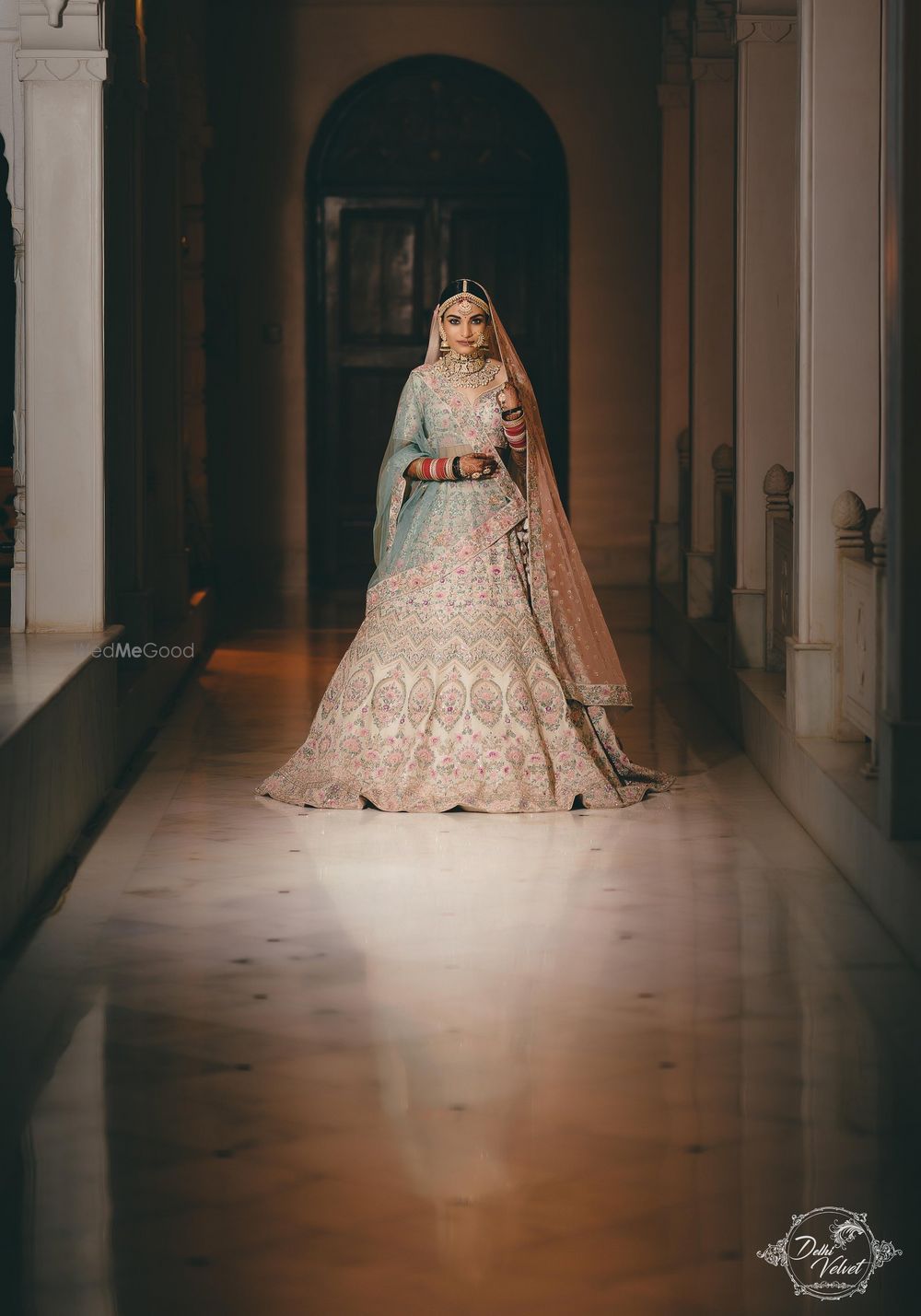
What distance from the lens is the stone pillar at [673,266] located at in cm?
1160

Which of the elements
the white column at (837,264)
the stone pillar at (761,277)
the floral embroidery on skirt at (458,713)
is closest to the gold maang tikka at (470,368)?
the floral embroidery on skirt at (458,713)

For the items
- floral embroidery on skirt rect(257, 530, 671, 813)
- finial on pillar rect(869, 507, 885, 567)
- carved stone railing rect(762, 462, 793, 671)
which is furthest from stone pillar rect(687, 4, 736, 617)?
finial on pillar rect(869, 507, 885, 567)

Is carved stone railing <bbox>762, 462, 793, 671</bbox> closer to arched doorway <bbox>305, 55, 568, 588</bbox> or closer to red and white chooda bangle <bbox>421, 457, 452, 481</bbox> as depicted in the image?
red and white chooda bangle <bbox>421, 457, 452, 481</bbox>

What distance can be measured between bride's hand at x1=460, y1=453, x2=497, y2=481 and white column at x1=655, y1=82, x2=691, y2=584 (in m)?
5.29

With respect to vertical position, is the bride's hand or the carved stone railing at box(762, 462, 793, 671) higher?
the bride's hand

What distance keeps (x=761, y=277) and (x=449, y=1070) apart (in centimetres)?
504

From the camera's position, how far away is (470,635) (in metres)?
6.30

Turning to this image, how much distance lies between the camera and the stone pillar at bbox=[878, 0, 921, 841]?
4656 millimetres

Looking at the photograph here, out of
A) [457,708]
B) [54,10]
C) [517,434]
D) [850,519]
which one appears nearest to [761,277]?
[517,434]

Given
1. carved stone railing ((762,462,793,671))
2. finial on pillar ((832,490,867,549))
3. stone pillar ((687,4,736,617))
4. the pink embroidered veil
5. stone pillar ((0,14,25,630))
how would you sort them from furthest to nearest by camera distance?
stone pillar ((687,4,736,617)), carved stone railing ((762,462,793,671)), stone pillar ((0,14,25,630)), the pink embroidered veil, finial on pillar ((832,490,867,549))

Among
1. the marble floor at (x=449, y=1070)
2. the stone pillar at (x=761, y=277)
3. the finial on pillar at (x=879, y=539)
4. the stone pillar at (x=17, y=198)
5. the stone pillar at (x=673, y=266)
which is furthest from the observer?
the stone pillar at (x=673, y=266)

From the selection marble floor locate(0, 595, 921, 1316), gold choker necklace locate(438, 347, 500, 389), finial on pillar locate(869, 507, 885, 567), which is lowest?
marble floor locate(0, 595, 921, 1316)

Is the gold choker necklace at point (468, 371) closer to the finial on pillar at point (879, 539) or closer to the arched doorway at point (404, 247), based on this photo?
the finial on pillar at point (879, 539)

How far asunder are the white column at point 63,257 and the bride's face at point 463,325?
4.14 ft
